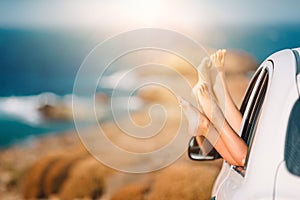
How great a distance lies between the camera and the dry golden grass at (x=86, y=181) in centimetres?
999

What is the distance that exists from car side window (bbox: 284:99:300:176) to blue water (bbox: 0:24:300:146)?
7242 millimetres

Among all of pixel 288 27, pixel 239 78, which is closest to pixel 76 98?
pixel 239 78

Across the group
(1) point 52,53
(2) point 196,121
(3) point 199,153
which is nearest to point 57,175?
(1) point 52,53

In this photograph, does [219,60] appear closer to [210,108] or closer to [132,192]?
[210,108]

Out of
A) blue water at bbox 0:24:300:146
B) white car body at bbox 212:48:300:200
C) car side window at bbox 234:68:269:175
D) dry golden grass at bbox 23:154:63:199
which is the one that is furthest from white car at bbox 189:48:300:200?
dry golden grass at bbox 23:154:63:199

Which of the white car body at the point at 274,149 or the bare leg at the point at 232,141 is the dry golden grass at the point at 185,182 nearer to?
the bare leg at the point at 232,141

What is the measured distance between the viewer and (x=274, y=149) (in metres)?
2.00

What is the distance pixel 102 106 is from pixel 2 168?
2468 millimetres

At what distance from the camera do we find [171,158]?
928 cm

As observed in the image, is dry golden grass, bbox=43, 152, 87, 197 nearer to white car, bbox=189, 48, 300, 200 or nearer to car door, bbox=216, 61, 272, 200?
car door, bbox=216, 61, 272, 200

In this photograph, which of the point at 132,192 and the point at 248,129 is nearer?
the point at 248,129

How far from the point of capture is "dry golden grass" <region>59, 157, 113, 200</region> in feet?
A: 32.8

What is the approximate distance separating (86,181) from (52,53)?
6.98 ft

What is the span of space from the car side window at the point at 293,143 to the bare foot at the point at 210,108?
0.51 meters
